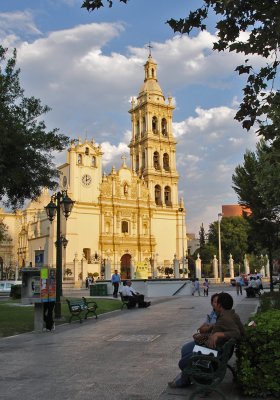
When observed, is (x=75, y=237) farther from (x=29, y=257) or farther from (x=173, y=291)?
(x=173, y=291)

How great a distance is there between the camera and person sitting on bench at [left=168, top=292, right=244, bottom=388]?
18.2 ft

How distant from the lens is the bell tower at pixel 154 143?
68188mm

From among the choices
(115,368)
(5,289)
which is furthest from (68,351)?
(5,289)

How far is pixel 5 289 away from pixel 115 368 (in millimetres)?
32930

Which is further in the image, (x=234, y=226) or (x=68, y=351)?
(x=234, y=226)

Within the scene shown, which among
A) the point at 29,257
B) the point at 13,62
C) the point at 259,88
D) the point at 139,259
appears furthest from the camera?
the point at 29,257

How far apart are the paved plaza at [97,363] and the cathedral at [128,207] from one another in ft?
132

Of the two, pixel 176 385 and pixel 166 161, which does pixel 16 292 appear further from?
pixel 166 161

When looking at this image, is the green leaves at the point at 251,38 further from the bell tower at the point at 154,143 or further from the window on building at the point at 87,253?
the bell tower at the point at 154,143

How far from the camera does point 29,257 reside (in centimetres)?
6794

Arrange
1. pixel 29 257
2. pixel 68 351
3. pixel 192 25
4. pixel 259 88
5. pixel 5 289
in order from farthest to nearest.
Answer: pixel 29 257 < pixel 5 289 < pixel 68 351 < pixel 259 88 < pixel 192 25

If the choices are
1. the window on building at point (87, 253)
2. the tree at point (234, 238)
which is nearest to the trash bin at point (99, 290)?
the window on building at point (87, 253)

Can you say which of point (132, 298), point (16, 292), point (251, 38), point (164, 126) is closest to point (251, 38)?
point (251, 38)

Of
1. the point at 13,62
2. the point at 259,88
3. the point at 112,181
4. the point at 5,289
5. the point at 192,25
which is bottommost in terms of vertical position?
the point at 5,289
